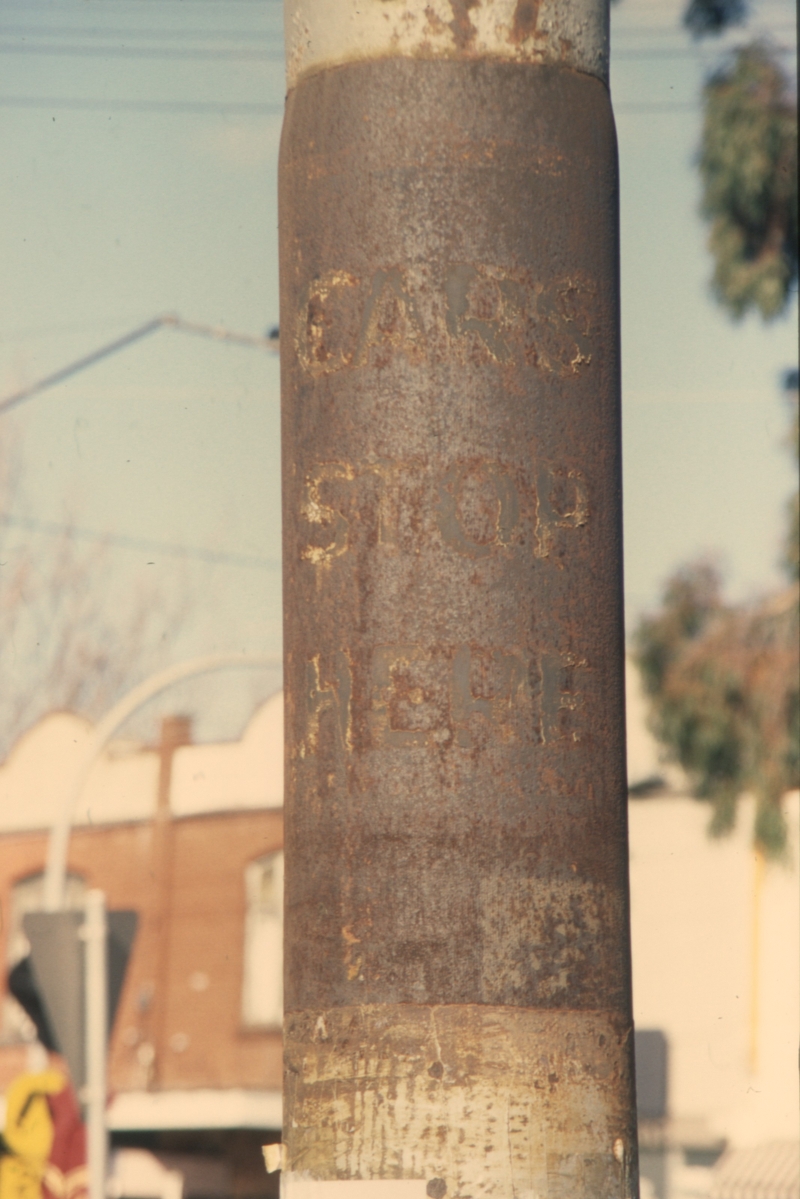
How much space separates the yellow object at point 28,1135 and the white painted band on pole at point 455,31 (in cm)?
924

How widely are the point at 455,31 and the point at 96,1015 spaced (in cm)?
379

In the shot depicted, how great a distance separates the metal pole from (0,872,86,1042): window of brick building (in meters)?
16.5

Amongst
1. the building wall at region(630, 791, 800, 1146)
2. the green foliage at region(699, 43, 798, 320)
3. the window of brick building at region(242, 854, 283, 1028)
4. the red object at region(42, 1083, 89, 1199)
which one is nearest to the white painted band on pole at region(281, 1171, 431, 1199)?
the red object at region(42, 1083, 89, 1199)

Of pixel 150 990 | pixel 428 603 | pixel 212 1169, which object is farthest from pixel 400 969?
pixel 150 990

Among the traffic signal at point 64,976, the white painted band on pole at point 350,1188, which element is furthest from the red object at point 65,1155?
the white painted band on pole at point 350,1188

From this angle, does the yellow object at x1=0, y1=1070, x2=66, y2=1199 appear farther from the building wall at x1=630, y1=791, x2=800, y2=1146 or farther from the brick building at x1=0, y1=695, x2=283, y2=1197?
the brick building at x1=0, y1=695, x2=283, y2=1197

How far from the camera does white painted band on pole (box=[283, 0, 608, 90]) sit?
2574mm

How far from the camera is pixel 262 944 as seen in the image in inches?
896

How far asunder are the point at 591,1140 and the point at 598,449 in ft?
3.25

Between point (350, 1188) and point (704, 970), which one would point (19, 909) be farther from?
point (350, 1188)

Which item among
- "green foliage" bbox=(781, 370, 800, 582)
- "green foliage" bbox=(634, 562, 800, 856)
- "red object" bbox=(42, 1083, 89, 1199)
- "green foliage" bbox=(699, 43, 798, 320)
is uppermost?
"green foliage" bbox=(699, 43, 798, 320)

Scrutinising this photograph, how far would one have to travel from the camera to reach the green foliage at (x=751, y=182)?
15.2m

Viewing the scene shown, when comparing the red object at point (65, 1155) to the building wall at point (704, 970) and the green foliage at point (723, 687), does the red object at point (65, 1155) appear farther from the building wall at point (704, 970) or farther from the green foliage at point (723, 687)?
the building wall at point (704, 970)

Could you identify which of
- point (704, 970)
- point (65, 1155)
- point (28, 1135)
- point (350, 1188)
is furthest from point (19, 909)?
point (350, 1188)
